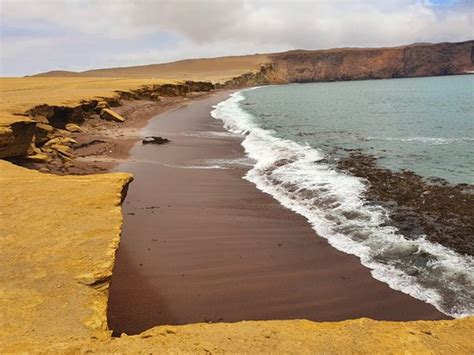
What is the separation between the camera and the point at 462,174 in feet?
47.5

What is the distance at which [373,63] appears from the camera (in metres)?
162

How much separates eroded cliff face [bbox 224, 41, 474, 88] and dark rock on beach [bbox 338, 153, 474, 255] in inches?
5494

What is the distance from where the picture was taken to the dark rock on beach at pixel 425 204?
30.5ft

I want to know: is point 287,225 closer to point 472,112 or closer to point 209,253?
point 209,253

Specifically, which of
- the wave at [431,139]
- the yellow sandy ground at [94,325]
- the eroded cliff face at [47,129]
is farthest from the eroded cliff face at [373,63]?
the yellow sandy ground at [94,325]

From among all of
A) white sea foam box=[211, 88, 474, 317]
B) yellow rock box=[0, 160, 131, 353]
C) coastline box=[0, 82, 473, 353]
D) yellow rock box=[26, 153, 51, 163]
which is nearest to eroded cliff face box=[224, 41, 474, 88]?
white sea foam box=[211, 88, 474, 317]

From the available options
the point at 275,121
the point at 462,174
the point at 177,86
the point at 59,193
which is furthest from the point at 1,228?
the point at 177,86

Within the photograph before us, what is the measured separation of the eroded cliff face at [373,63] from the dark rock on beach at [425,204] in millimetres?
139542

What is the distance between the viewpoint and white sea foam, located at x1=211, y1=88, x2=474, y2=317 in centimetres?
718

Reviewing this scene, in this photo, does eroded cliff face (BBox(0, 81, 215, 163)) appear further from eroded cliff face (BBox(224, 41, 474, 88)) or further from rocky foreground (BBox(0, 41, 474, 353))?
eroded cliff face (BBox(224, 41, 474, 88))

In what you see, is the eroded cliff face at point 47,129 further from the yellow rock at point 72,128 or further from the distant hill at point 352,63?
the distant hill at point 352,63

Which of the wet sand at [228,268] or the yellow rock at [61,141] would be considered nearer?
the wet sand at [228,268]

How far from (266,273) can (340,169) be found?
28.9 feet

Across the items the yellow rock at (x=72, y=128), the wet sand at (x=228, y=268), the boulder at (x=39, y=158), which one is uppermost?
the yellow rock at (x=72, y=128)
